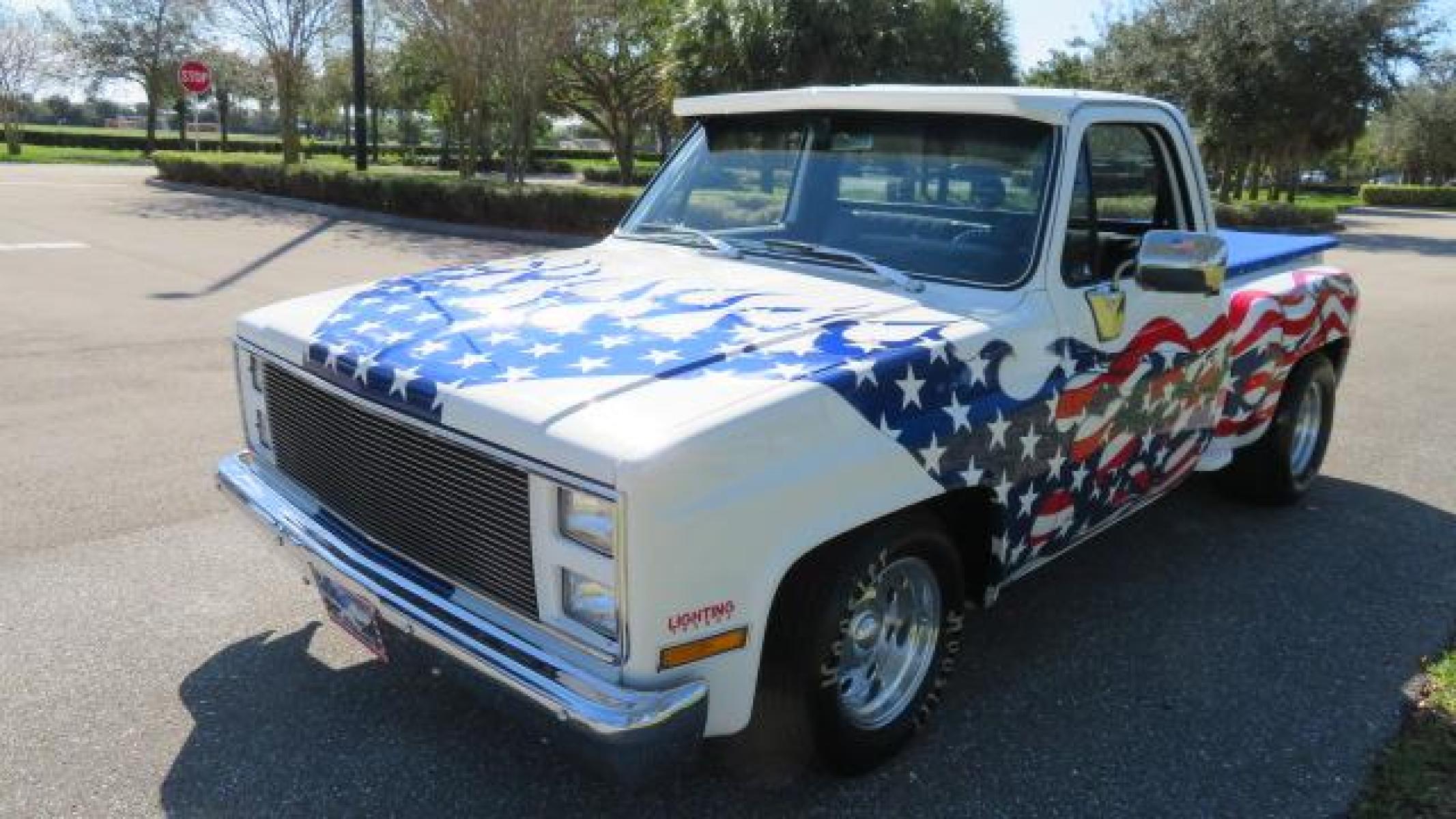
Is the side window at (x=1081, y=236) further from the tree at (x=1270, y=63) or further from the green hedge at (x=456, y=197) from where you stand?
the tree at (x=1270, y=63)

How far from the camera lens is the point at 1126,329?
374cm

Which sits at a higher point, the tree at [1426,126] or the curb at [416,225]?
the tree at [1426,126]

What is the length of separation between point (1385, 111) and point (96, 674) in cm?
3040

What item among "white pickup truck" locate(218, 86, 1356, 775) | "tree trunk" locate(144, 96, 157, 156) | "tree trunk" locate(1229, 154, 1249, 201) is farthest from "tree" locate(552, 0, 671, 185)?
"white pickup truck" locate(218, 86, 1356, 775)

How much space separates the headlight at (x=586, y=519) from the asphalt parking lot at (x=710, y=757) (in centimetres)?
49

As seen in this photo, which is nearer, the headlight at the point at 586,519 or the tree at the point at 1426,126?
the headlight at the point at 586,519

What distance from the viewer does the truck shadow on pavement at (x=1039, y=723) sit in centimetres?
297

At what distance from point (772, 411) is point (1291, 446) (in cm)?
404

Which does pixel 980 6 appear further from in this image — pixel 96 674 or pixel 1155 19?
pixel 96 674

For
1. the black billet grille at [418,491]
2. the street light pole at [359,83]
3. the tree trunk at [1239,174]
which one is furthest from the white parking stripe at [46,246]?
the tree trunk at [1239,174]

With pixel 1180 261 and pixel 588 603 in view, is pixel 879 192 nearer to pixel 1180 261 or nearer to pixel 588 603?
pixel 1180 261

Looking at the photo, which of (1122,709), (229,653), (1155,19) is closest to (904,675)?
(1122,709)

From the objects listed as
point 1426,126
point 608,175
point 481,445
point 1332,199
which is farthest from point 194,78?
point 1426,126

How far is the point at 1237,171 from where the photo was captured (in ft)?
103
